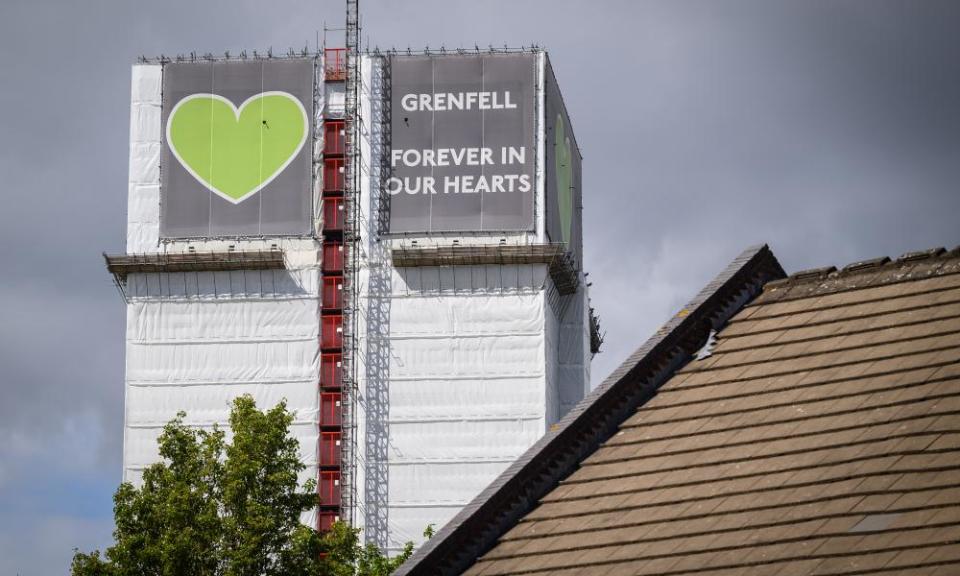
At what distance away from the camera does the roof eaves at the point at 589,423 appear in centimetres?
2900

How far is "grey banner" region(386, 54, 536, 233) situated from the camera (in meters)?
102

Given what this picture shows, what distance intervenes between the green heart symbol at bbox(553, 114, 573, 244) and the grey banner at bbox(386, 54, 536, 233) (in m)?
3.88

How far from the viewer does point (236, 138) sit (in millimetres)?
105875

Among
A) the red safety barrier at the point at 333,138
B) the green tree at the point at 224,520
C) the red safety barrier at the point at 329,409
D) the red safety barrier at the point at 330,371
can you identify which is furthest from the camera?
the red safety barrier at the point at 333,138

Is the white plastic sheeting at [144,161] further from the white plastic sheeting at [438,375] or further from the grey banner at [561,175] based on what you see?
the grey banner at [561,175]

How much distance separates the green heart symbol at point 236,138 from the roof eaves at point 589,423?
74.4 meters

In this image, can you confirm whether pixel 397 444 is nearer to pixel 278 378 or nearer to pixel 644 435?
pixel 278 378

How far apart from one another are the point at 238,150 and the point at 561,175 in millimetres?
17707

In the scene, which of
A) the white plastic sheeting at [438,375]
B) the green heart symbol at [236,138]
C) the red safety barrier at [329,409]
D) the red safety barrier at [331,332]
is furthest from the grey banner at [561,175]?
the red safety barrier at [329,409]

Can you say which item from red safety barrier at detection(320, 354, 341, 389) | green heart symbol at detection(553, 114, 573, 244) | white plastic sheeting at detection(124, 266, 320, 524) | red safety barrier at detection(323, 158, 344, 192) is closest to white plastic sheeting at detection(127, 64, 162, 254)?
white plastic sheeting at detection(124, 266, 320, 524)

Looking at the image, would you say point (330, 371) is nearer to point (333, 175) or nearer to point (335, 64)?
point (333, 175)

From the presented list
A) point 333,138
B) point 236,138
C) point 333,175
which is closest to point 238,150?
point 236,138

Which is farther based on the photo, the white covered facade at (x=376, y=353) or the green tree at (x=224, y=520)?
the white covered facade at (x=376, y=353)

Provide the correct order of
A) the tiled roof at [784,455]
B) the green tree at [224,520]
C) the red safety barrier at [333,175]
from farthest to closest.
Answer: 1. the red safety barrier at [333,175]
2. the green tree at [224,520]
3. the tiled roof at [784,455]
